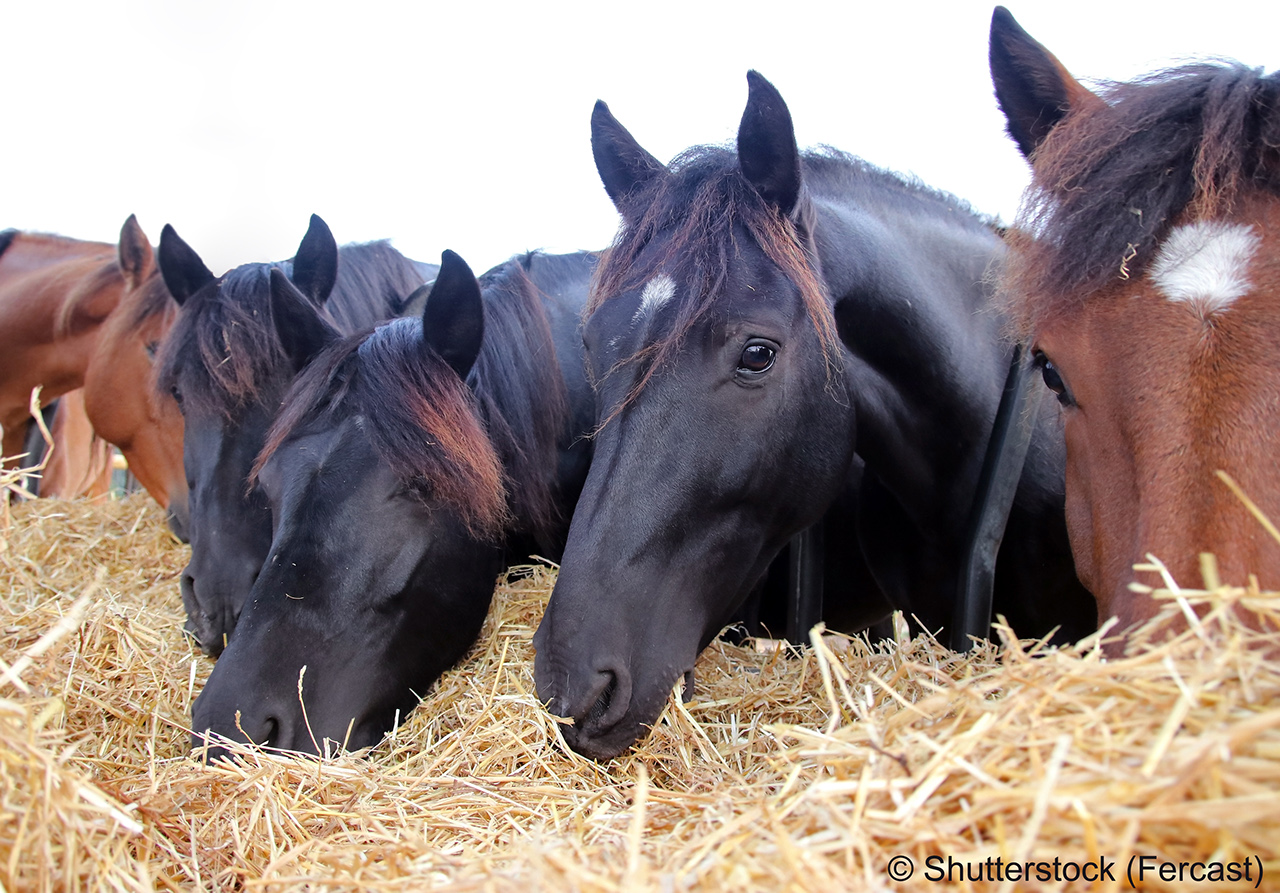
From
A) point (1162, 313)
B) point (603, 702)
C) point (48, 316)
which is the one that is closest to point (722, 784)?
point (603, 702)

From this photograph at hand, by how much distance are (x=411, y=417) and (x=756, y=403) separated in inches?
38.0

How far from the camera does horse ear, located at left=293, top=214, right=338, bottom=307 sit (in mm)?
3300

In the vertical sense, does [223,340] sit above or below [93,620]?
above

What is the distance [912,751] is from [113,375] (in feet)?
14.2

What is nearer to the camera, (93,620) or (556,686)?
(556,686)

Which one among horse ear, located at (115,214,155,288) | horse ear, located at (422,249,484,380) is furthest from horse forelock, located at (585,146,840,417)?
horse ear, located at (115,214,155,288)

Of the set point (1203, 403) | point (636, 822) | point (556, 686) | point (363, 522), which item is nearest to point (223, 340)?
point (363, 522)

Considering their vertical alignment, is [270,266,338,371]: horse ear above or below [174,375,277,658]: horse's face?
above

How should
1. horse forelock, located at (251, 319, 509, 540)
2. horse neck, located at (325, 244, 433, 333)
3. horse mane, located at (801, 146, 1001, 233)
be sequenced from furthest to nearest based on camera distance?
horse neck, located at (325, 244, 433, 333) < horse mane, located at (801, 146, 1001, 233) < horse forelock, located at (251, 319, 509, 540)

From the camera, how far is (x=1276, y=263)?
1.26 m

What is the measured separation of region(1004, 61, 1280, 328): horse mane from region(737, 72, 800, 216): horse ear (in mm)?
608

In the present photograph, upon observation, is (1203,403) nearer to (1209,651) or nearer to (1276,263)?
(1276,263)

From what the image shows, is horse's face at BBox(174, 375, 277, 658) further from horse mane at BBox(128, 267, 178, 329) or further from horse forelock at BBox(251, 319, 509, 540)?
horse mane at BBox(128, 267, 178, 329)

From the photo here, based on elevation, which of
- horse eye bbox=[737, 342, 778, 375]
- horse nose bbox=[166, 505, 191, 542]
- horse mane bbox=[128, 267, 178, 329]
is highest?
horse eye bbox=[737, 342, 778, 375]
